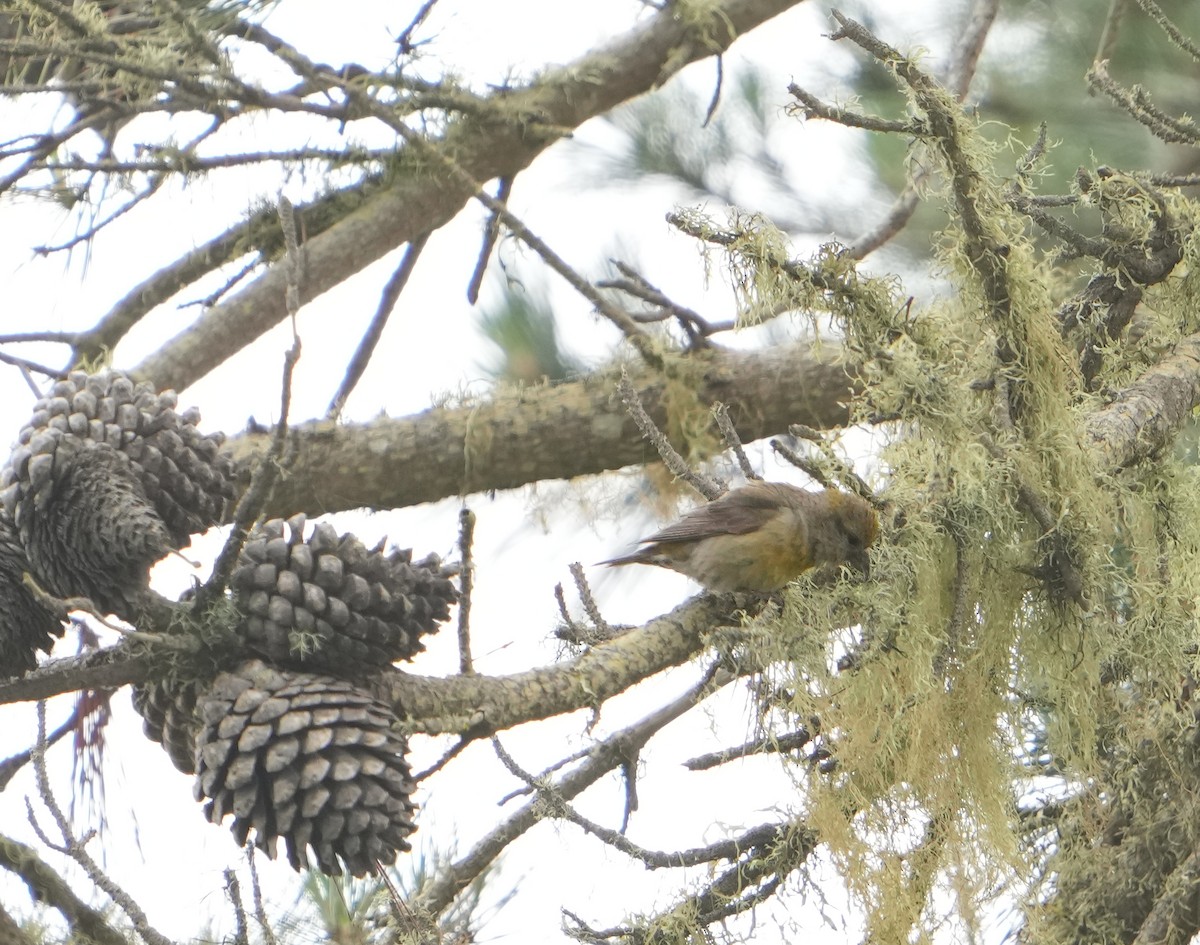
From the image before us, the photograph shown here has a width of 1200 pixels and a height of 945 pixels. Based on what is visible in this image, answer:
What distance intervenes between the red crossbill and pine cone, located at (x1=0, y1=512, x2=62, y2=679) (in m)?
0.99

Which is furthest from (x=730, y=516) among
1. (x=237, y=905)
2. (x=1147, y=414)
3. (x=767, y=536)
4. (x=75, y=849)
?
(x=75, y=849)

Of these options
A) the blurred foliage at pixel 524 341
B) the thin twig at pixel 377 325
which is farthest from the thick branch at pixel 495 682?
the blurred foliage at pixel 524 341

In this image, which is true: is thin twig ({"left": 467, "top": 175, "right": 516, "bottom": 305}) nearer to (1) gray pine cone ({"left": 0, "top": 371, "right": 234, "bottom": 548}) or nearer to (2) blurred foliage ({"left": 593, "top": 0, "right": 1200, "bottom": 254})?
(2) blurred foliage ({"left": 593, "top": 0, "right": 1200, "bottom": 254})

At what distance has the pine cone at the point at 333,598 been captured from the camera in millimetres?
1398

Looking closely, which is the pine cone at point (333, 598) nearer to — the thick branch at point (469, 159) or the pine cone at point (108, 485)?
the pine cone at point (108, 485)

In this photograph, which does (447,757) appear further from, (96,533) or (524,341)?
(524,341)

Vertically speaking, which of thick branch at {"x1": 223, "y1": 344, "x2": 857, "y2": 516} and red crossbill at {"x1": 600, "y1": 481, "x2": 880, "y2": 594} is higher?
thick branch at {"x1": 223, "y1": 344, "x2": 857, "y2": 516}

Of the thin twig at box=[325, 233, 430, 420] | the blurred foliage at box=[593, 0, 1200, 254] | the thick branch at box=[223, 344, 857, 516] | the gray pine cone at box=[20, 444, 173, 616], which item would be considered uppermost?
the blurred foliage at box=[593, 0, 1200, 254]

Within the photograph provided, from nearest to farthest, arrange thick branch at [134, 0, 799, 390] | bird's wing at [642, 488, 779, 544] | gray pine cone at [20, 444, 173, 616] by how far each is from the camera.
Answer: gray pine cone at [20, 444, 173, 616] < bird's wing at [642, 488, 779, 544] < thick branch at [134, 0, 799, 390]

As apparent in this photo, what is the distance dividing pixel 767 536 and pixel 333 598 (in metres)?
0.95

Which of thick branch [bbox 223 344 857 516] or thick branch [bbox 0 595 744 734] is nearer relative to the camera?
thick branch [bbox 0 595 744 734]

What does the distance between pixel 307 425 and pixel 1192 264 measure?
1.83 m

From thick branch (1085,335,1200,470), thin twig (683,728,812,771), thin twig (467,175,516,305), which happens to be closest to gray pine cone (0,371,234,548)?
thin twig (683,728,812,771)

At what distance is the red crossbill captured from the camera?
204 cm
